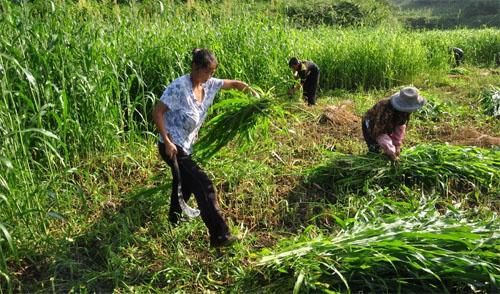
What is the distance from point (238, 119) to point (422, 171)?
1.62 metres

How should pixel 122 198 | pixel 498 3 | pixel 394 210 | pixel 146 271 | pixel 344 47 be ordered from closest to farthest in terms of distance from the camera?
pixel 146 271, pixel 394 210, pixel 122 198, pixel 344 47, pixel 498 3

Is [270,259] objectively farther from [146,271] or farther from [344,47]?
[344,47]

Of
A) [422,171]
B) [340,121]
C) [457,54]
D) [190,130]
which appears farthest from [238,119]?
[457,54]

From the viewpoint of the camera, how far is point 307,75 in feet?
19.4

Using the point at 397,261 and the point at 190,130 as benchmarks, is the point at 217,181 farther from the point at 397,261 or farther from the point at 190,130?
the point at 397,261

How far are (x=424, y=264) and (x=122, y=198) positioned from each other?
7.42 feet

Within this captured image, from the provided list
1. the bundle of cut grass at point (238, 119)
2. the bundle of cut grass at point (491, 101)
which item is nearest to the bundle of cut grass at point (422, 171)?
the bundle of cut grass at point (238, 119)

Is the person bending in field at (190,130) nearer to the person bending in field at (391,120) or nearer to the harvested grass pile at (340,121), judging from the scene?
the person bending in field at (391,120)

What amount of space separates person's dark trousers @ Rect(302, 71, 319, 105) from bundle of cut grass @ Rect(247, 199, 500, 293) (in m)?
4.00

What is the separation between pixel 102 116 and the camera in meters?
3.63

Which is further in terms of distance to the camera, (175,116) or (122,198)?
(122,198)

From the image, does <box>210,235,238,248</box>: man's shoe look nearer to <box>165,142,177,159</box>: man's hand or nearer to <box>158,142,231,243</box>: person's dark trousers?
<box>158,142,231,243</box>: person's dark trousers

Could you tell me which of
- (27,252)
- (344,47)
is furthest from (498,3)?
(27,252)

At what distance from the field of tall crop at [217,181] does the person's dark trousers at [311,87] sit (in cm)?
66
